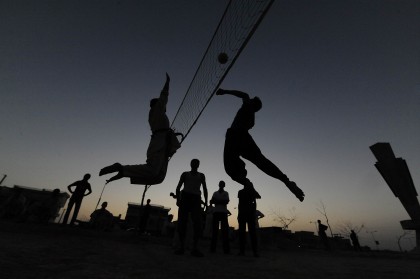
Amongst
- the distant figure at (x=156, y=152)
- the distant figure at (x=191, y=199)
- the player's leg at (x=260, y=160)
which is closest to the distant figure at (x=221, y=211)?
the distant figure at (x=191, y=199)

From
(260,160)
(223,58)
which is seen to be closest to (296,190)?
(260,160)

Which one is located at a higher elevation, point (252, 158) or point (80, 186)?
point (80, 186)

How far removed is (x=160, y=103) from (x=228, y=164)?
5.66ft

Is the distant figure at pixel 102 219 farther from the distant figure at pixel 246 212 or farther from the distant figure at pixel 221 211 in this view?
the distant figure at pixel 246 212

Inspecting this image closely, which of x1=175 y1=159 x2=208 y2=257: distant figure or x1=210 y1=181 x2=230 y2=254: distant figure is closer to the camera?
x1=175 y1=159 x2=208 y2=257: distant figure

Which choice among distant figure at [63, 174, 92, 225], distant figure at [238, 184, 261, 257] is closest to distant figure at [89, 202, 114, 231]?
distant figure at [63, 174, 92, 225]

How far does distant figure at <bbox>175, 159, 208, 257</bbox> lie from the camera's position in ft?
15.0

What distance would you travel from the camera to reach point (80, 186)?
8680 millimetres

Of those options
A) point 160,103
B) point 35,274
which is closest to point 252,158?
point 160,103

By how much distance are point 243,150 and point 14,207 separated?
34.4 ft

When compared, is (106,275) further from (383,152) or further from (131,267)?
(383,152)

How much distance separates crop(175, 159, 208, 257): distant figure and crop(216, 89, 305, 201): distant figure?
1514 mm

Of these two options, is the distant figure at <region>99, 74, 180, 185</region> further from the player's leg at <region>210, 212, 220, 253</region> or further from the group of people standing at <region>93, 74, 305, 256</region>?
the player's leg at <region>210, 212, 220, 253</region>

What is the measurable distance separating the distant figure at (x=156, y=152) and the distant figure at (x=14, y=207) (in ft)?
28.1
